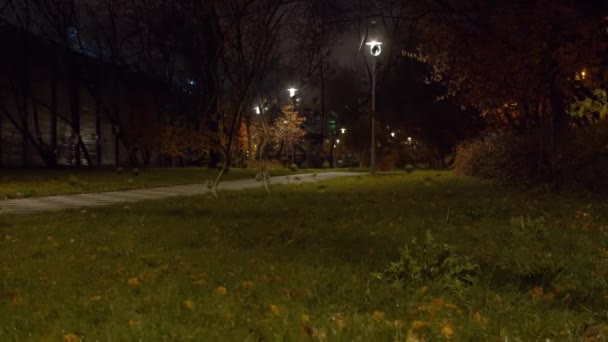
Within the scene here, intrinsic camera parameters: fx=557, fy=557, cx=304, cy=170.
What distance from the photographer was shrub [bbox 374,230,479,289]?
15.7 feet

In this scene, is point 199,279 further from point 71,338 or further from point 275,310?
point 71,338

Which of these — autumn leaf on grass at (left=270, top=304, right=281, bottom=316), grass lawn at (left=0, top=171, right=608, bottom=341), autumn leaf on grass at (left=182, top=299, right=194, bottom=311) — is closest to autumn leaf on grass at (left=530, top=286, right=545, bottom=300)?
grass lawn at (left=0, top=171, right=608, bottom=341)

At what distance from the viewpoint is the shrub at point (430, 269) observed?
478 cm

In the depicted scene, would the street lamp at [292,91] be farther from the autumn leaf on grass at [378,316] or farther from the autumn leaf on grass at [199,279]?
the autumn leaf on grass at [378,316]

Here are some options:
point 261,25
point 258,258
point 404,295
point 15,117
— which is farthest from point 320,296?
point 15,117

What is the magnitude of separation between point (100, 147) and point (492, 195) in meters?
27.0

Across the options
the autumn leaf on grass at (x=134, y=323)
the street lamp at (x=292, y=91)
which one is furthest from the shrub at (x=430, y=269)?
the street lamp at (x=292, y=91)

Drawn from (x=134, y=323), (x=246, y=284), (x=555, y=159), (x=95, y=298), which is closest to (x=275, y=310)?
(x=246, y=284)

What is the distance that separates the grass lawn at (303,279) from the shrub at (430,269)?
17 mm

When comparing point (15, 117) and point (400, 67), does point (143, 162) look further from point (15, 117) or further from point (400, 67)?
point (400, 67)

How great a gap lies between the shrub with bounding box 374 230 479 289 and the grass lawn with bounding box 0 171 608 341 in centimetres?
2

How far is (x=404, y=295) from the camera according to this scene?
449 cm

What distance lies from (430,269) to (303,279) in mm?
1134

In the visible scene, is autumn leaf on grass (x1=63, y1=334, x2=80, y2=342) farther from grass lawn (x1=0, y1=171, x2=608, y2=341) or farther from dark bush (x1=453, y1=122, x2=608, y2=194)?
dark bush (x1=453, y1=122, x2=608, y2=194)
